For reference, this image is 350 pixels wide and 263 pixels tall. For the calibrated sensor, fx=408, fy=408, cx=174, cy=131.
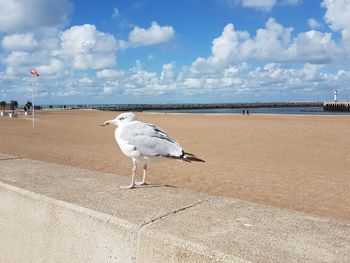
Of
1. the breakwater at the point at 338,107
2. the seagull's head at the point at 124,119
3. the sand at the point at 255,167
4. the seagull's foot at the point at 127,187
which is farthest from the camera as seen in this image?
the breakwater at the point at 338,107

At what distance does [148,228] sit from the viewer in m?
2.39

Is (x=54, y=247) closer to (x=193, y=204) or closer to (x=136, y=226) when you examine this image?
(x=136, y=226)

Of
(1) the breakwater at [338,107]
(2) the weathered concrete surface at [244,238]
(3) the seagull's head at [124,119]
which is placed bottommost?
(2) the weathered concrete surface at [244,238]

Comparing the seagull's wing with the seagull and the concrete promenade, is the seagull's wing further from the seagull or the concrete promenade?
the concrete promenade

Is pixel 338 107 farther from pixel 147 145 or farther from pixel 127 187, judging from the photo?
pixel 127 187

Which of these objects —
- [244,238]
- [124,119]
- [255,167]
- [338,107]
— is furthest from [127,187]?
[338,107]

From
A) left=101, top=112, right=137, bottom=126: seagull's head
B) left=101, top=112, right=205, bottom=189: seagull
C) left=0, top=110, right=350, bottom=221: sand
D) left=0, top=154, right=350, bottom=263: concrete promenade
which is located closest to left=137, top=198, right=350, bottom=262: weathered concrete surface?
left=0, top=154, right=350, bottom=263: concrete promenade

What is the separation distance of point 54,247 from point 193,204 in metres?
1.04

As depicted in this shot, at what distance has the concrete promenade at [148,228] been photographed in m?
2.19

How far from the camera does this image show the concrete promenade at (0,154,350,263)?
7.17ft

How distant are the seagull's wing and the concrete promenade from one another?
361 millimetres

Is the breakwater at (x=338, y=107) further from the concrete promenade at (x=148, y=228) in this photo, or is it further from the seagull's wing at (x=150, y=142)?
the concrete promenade at (x=148, y=228)

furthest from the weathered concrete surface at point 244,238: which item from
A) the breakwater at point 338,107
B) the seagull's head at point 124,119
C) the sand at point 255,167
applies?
the breakwater at point 338,107

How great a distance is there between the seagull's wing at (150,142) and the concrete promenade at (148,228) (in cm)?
36
